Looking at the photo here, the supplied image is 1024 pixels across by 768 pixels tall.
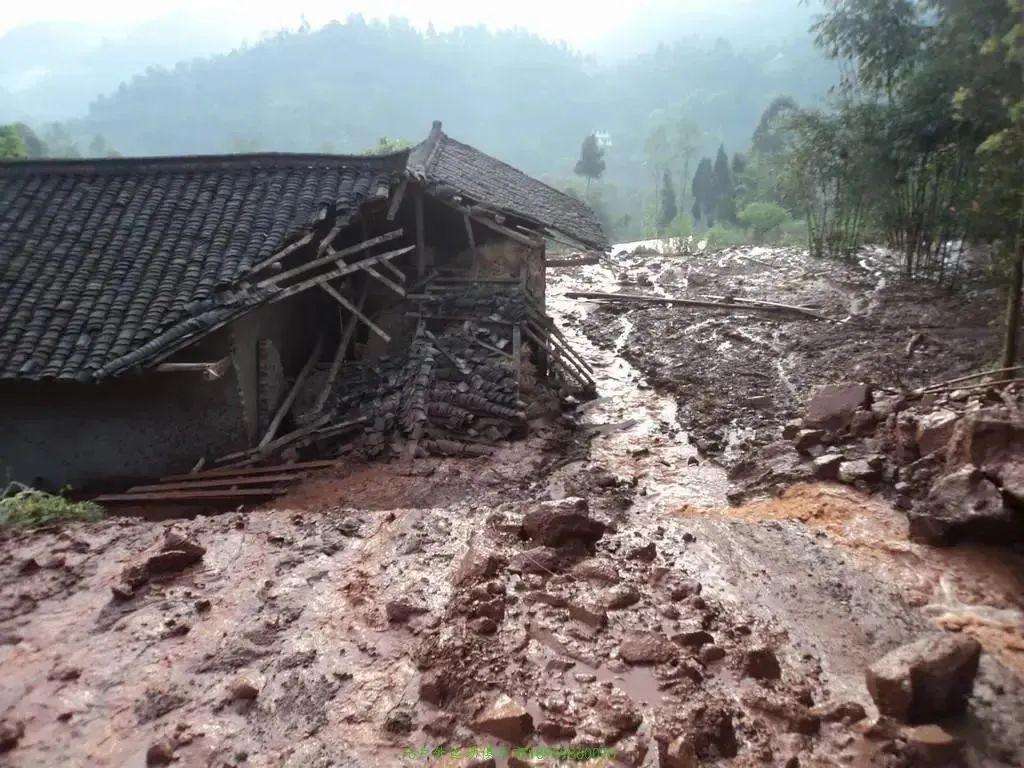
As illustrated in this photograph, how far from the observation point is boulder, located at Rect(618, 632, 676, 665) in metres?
3.19

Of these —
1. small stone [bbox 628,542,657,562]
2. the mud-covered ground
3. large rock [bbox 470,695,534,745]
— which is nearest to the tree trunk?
the mud-covered ground

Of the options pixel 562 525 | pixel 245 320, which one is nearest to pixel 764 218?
pixel 245 320

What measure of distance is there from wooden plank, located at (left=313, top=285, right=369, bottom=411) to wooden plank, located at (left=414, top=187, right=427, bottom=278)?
1.04 metres

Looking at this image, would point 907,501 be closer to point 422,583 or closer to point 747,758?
point 747,758

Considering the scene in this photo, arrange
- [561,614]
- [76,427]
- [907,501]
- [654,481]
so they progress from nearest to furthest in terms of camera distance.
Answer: [561,614], [907,501], [654,481], [76,427]

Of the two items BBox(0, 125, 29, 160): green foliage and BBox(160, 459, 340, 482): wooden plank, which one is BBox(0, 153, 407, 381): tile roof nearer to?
BBox(160, 459, 340, 482): wooden plank

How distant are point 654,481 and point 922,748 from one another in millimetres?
4638

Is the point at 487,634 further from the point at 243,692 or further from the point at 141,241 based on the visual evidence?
the point at 141,241

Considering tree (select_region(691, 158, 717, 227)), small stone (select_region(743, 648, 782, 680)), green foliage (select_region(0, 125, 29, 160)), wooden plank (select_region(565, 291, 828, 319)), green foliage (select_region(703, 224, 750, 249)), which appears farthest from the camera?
tree (select_region(691, 158, 717, 227))

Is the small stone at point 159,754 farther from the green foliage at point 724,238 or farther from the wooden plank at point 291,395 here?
the green foliage at point 724,238

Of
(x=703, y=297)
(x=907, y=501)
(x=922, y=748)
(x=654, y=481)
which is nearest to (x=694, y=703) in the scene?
(x=922, y=748)

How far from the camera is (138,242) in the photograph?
8.62 metres

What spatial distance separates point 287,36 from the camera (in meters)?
104

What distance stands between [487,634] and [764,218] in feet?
113
